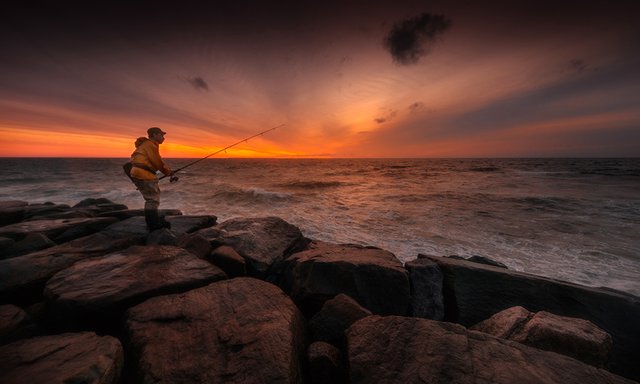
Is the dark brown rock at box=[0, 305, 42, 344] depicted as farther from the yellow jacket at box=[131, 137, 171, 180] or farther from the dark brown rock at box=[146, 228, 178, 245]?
the yellow jacket at box=[131, 137, 171, 180]

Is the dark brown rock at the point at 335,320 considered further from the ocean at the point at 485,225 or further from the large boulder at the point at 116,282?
the ocean at the point at 485,225

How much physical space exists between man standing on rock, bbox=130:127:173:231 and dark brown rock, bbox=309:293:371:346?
15.7ft

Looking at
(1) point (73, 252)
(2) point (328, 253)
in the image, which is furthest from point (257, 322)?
(1) point (73, 252)

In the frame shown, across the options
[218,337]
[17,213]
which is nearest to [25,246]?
[17,213]

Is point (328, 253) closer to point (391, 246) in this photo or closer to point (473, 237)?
point (391, 246)

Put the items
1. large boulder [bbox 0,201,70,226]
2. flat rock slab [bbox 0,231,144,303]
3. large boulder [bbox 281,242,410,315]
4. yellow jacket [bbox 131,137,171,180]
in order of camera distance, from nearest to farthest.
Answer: flat rock slab [bbox 0,231,144,303] < large boulder [bbox 281,242,410,315] < yellow jacket [bbox 131,137,171,180] < large boulder [bbox 0,201,70,226]

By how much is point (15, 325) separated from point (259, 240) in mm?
3349

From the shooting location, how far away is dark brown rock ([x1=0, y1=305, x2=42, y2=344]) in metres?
2.47

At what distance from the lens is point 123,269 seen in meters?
3.50

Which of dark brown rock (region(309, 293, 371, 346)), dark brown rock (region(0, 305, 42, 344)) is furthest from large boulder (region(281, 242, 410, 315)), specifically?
dark brown rock (region(0, 305, 42, 344))

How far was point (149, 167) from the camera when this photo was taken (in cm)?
551

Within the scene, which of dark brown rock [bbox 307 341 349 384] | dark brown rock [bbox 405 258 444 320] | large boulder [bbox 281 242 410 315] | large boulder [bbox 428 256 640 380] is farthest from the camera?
dark brown rock [bbox 405 258 444 320]

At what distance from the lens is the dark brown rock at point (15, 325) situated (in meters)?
2.47

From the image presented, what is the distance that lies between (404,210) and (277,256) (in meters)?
10.6
